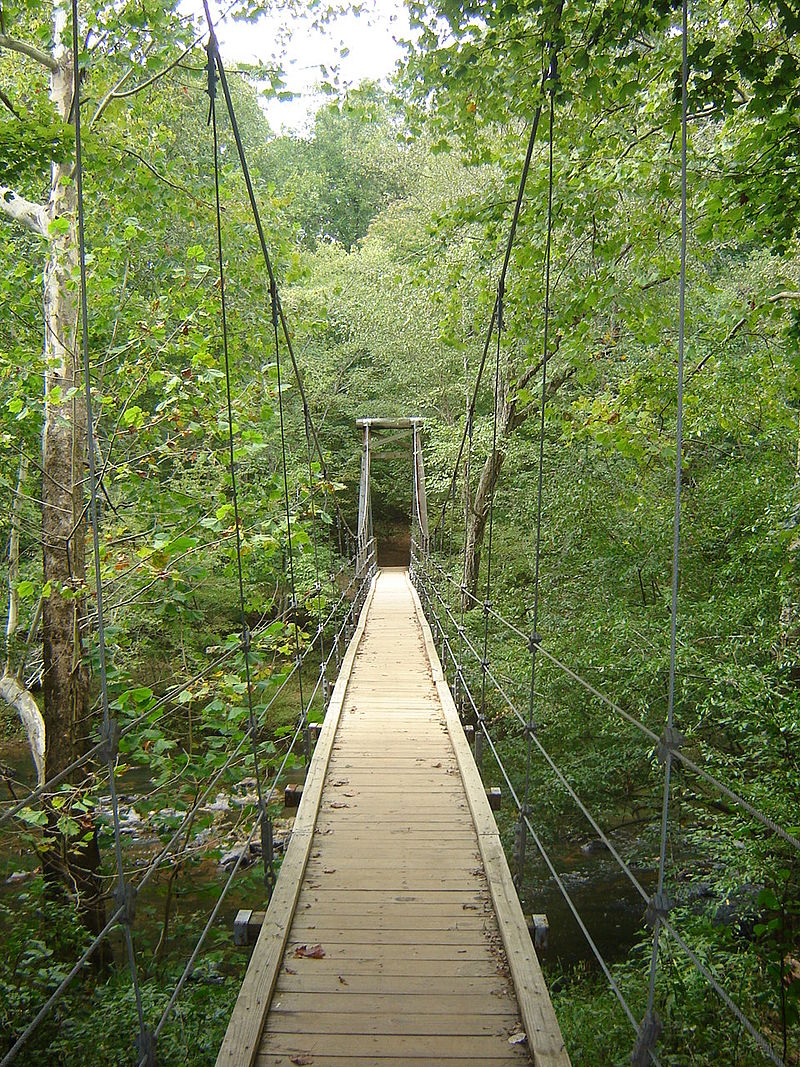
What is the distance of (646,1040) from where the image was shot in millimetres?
1269

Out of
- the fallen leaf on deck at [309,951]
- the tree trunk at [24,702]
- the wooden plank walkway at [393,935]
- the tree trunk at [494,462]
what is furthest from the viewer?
the tree trunk at [494,462]

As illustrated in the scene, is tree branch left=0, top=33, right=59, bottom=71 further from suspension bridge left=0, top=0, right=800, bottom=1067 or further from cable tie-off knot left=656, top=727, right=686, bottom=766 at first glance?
cable tie-off knot left=656, top=727, right=686, bottom=766

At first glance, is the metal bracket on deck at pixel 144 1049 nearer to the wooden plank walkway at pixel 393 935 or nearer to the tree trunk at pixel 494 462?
the wooden plank walkway at pixel 393 935

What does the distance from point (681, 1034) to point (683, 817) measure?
9.37ft

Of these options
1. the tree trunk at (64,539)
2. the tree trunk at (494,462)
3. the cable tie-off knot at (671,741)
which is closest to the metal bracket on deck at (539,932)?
the cable tie-off knot at (671,741)

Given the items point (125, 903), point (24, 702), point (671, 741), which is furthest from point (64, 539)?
point (671, 741)

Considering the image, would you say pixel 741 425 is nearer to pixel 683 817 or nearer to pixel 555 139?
pixel 555 139

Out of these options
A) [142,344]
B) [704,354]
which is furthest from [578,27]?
[142,344]

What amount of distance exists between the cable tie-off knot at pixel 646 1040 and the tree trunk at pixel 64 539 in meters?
3.19

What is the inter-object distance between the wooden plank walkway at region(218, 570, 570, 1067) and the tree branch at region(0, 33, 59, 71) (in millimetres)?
3806

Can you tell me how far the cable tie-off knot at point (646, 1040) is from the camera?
125 cm

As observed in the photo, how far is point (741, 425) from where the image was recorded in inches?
196

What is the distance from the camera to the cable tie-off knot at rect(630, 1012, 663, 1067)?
4.11 feet

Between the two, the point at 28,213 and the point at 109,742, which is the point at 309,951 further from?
the point at 28,213
